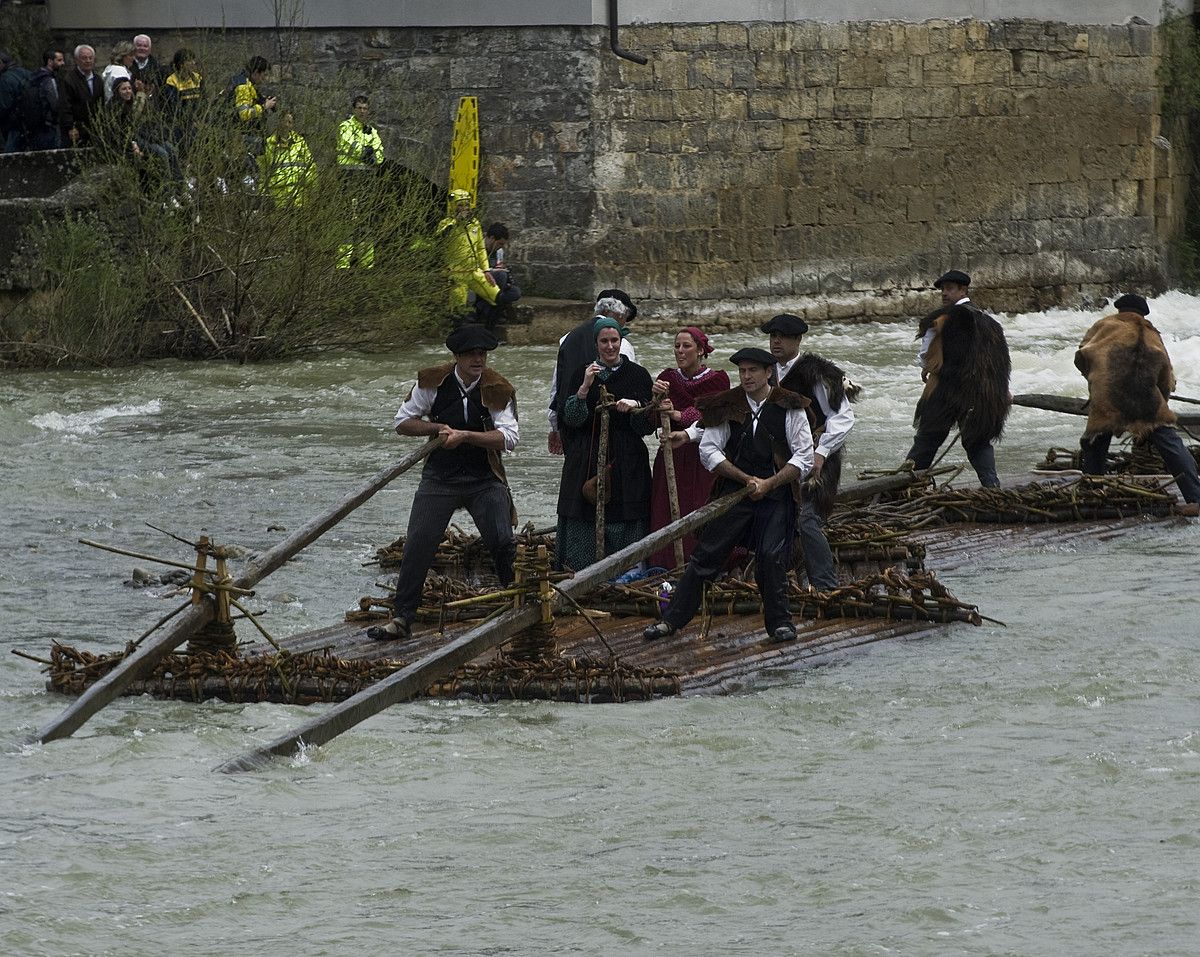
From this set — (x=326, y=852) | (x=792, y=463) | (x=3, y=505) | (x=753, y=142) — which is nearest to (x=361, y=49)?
(x=753, y=142)

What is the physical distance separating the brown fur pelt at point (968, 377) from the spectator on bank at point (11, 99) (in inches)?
447

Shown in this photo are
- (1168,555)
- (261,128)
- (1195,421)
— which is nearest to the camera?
(1168,555)

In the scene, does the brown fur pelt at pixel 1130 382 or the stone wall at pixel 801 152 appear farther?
the stone wall at pixel 801 152

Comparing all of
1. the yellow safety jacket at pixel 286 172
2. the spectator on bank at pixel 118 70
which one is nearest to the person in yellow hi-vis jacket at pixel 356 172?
the yellow safety jacket at pixel 286 172

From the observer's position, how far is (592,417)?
10312mm

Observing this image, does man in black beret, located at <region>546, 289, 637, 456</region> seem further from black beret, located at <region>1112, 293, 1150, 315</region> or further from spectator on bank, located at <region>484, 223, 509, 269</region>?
spectator on bank, located at <region>484, 223, 509, 269</region>

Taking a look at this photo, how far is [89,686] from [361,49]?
15.2m

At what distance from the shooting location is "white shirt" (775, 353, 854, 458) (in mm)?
9789

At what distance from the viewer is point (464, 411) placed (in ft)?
31.3

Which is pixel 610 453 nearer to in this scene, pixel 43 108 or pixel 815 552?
pixel 815 552

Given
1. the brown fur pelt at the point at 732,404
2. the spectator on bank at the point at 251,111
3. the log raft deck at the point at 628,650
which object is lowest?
the log raft deck at the point at 628,650

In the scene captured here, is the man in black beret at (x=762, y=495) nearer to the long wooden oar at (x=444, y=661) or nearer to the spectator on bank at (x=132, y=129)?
the long wooden oar at (x=444, y=661)

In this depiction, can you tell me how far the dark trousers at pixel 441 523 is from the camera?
9.58m

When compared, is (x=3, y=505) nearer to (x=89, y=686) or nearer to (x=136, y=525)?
(x=136, y=525)
